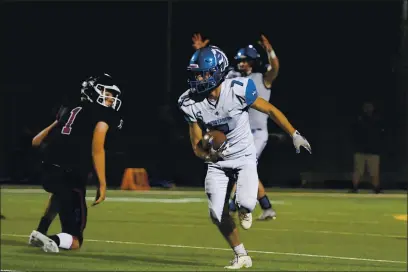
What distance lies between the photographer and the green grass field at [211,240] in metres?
14.5

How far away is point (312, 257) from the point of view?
1736 centimetres

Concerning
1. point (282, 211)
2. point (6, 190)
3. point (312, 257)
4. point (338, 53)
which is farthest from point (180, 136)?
point (282, 211)

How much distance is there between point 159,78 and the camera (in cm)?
405

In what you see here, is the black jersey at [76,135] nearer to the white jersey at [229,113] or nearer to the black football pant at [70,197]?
the black football pant at [70,197]

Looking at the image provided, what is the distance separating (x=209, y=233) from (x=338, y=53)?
1625cm

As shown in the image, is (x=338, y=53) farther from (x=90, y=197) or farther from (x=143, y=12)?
(x=90, y=197)

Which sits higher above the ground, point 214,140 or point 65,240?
point 214,140

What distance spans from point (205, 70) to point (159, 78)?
877 mm

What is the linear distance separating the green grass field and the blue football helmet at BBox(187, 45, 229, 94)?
327 inches

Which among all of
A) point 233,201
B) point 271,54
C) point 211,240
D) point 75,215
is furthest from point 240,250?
point 211,240

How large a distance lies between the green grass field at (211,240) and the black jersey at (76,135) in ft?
27.1

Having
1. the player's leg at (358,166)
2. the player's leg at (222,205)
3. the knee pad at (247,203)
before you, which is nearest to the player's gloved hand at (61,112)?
the player's leg at (222,205)

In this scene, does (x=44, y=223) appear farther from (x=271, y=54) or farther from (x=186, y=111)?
(x=271, y=54)

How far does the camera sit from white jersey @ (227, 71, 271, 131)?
10.9 ft
